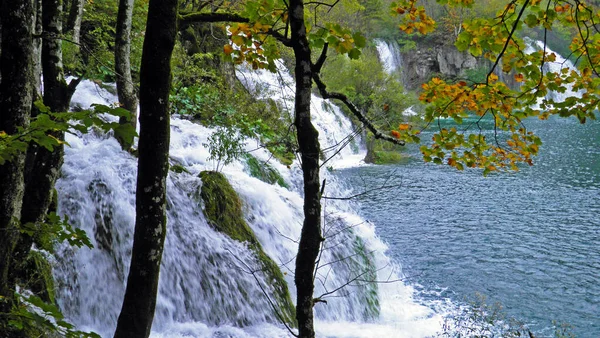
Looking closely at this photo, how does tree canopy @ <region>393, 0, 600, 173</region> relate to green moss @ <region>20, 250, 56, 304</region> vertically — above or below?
above

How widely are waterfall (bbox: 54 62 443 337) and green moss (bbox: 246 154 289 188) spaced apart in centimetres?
149

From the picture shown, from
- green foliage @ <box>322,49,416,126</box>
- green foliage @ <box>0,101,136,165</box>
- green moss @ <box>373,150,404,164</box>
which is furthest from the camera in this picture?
green foliage @ <box>322,49,416,126</box>

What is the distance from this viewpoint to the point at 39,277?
5.25m

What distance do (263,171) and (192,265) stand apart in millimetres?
4323

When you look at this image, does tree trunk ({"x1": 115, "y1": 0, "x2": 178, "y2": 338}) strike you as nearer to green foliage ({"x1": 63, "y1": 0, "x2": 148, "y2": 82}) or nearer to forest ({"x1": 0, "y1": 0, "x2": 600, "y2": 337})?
forest ({"x1": 0, "y1": 0, "x2": 600, "y2": 337})

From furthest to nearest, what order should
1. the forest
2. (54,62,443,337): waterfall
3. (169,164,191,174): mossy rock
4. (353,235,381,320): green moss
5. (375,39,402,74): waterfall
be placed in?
(375,39,402,74): waterfall
(353,235,381,320): green moss
(169,164,191,174): mossy rock
(54,62,443,337): waterfall
the forest

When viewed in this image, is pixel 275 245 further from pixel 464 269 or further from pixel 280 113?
pixel 280 113

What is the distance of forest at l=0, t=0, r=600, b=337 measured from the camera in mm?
3039

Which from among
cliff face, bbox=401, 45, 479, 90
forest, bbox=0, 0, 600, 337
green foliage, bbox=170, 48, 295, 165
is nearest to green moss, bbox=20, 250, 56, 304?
forest, bbox=0, 0, 600, 337

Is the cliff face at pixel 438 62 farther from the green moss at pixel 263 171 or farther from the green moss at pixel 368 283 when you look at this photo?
the green moss at pixel 368 283

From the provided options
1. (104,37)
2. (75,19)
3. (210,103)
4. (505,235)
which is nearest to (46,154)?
(75,19)

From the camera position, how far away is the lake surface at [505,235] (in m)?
9.35

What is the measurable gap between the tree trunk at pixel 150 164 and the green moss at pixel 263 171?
7036 mm

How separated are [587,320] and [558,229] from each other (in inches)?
194
